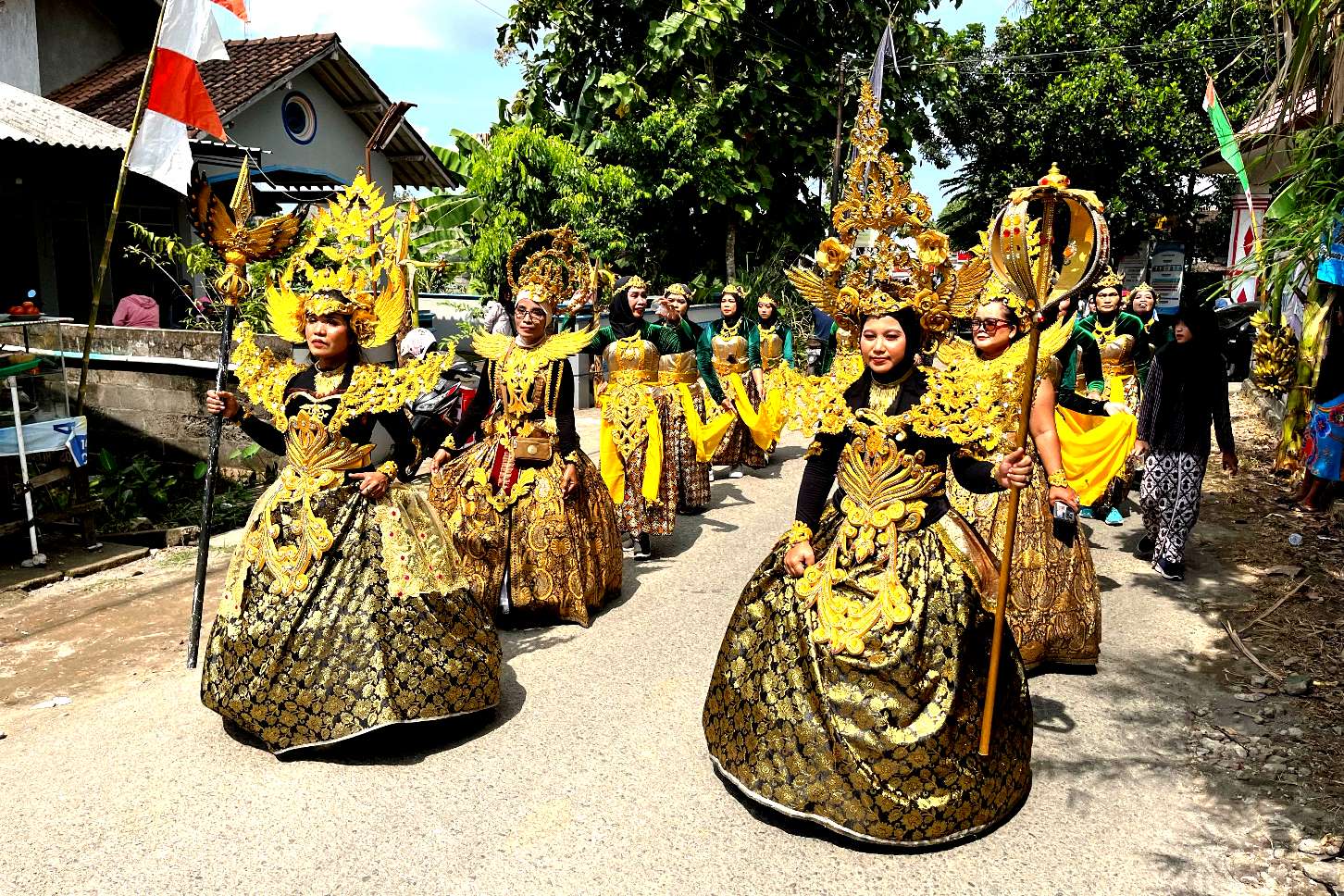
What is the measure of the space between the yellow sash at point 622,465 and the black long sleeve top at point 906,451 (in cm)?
395

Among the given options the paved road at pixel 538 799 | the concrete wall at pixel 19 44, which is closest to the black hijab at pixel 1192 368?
the paved road at pixel 538 799

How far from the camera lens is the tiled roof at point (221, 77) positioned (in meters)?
15.8

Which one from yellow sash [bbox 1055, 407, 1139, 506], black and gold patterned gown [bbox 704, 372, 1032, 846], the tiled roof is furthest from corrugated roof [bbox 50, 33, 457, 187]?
black and gold patterned gown [bbox 704, 372, 1032, 846]

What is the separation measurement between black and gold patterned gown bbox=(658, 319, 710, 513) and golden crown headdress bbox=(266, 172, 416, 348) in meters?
4.23

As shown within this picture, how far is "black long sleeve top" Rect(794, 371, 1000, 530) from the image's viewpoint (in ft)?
13.5

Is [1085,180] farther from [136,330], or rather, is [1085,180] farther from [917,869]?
[917,869]

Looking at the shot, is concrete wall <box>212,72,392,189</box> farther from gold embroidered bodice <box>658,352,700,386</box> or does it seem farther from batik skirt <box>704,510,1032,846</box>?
batik skirt <box>704,510,1032,846</box>

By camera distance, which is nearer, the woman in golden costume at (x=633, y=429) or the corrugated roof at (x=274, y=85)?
the woman in golden costume at (x=633, y=429)

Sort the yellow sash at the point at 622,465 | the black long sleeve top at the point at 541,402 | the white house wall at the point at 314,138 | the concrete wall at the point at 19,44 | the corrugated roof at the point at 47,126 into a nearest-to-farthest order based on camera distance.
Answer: the black long sleeve top at the point at 541,402 → the yellow sash at the point at 622,465 → the corrugated roof at the point at 47,126 → the concrete wall at the point at 19,44 → the white house wall at the point at 314,138

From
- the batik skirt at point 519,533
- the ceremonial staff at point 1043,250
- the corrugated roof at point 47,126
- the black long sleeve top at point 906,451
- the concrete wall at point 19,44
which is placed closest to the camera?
the ceremonial staff at point 1043,250

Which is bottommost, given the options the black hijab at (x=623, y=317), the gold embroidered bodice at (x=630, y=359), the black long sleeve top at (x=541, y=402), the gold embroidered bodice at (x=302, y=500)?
the gold embroidered bodice at (x=302, y=500)

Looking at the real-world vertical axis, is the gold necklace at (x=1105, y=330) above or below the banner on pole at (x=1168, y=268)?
below

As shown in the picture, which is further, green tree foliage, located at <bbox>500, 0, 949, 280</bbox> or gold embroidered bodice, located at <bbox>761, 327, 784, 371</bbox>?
green tree foliage, located at <bbox>500, 0, 949, 280</bbox>

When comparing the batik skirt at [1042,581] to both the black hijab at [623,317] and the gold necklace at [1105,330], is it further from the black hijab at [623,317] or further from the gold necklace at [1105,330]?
the gold necklace at [1105,330]
